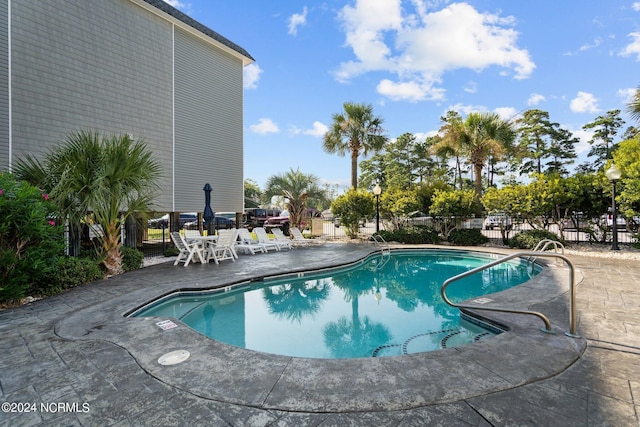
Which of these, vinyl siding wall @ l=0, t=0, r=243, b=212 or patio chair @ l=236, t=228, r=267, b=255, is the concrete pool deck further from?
vinyl siding wall @ l=0, t=0, r=243, b=212

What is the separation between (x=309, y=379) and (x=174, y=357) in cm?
143

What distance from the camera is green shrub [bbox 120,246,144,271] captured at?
810 cm

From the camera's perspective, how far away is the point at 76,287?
621 centimetres

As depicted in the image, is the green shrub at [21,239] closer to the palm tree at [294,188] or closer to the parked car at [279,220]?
the palm tree at [294,188]

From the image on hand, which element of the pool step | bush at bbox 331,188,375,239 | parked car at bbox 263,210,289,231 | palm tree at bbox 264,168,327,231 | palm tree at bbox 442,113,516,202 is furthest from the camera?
parked car at bbox 263,210,289,231

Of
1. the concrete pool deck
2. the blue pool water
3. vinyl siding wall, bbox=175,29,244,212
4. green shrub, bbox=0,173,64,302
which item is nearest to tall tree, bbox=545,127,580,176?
the blue pool water

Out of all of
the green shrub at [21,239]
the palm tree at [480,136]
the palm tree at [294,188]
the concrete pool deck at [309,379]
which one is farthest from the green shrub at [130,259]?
the palm tree at [480,136]

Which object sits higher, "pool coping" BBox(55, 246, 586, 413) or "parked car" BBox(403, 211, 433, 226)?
"parked car" BBox(403, 211, 433, 226)

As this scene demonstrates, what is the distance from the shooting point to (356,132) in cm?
1811

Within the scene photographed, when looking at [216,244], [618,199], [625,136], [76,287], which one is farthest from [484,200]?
[625,136]

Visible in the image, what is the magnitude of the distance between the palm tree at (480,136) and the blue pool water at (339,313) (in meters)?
7.64

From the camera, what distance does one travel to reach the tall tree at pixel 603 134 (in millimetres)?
29188

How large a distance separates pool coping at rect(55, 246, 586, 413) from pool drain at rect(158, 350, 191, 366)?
0.06 m

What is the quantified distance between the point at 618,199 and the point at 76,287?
614 inches
